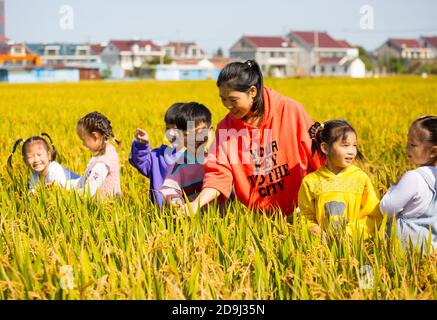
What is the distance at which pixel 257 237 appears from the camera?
2270 millimetres

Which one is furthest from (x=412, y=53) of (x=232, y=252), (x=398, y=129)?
(x=232, y=252)

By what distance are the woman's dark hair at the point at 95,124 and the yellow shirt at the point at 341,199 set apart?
118 cm

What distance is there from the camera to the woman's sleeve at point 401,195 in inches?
96.0

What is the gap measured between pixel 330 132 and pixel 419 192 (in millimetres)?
461

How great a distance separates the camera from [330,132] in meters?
2.71

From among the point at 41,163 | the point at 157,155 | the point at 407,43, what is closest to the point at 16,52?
the point at 407,43

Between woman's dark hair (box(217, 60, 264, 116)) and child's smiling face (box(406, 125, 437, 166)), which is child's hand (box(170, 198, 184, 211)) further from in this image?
child's smiling face (box(406, 125, 437, 166))

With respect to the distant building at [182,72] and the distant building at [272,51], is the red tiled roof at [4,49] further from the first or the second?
the distant building at [272,51]

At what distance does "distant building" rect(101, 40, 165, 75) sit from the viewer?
219 feet

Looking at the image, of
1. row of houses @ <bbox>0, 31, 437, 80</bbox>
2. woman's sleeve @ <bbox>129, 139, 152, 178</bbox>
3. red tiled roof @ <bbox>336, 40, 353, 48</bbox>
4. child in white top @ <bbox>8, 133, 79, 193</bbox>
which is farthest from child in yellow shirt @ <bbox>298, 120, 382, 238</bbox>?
red tiled roof @ <bbox>336, 40, 353, 48</bbox>

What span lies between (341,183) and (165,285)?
1.01 meters

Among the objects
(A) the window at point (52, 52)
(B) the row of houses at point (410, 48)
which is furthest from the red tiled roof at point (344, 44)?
(A) the window at point (52, 52)
